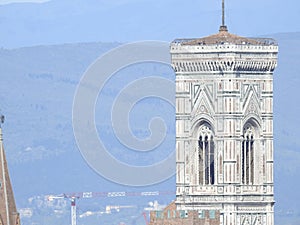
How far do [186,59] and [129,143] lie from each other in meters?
45.4

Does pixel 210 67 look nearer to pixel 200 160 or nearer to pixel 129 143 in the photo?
pixel 200 160

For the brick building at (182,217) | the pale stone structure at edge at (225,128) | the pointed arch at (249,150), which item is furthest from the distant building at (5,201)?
the pointed arch at (249,150)

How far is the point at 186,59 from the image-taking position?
131m

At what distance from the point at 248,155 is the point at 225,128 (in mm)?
2255

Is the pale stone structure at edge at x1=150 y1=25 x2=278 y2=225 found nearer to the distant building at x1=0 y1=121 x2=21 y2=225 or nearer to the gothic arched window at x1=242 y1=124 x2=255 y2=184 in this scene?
the gothic arched window at x1=242 y1=124 x2=255 y2=184

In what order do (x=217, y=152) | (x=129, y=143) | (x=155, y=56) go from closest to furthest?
(x=217, y=152)
(x=155, y=56)
(x=129, y=143)

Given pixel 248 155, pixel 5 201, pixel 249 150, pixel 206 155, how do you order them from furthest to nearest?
pixel 249 150
pixel 248 155
pixel 206 155
pixel 5 201

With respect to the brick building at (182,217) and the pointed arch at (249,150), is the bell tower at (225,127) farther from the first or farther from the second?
the brick building at (182,217)

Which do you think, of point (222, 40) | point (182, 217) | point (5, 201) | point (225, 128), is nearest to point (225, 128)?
point (225, 128)

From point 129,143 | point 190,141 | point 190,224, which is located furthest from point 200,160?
point 129,143

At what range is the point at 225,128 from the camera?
12912 centimetres

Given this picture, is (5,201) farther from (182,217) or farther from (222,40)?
(222,40)

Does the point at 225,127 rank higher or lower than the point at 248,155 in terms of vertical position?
higher

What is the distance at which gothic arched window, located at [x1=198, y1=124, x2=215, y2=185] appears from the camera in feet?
425
